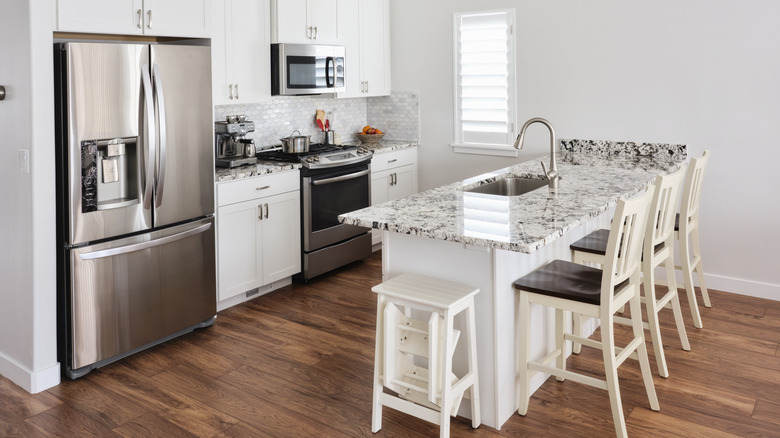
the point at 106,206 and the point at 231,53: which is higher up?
the point at 231,53

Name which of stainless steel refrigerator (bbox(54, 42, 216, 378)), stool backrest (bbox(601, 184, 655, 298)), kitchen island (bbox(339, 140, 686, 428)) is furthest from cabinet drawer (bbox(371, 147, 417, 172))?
stool backrest (bbox(601, 184, 655, 298))

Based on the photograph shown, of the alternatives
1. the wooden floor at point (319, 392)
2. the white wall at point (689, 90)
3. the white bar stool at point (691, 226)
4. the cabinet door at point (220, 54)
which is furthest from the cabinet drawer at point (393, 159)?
the white bar stool at point (691, 226)

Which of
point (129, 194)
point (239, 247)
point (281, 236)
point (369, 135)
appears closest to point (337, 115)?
point (369, 135)

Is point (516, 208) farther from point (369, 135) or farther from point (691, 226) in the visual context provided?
point (369, 135)

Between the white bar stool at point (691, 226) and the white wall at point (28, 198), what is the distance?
3248 millimetres

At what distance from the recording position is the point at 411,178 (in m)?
5.90

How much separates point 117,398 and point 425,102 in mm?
3651

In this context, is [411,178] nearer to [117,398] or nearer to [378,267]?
[378,267]

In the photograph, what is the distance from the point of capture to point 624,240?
260 centimetres

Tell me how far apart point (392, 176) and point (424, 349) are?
315cm

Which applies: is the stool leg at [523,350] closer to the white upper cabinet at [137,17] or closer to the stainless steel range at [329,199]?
the stainless steel range at [329,199]

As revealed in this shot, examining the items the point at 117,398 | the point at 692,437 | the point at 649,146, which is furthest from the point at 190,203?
the point at 649,146

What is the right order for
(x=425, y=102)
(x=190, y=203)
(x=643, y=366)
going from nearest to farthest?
(x=643, y=366)
(x=190, y=203)
(x=425, y=102)

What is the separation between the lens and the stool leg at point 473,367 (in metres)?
2.65
